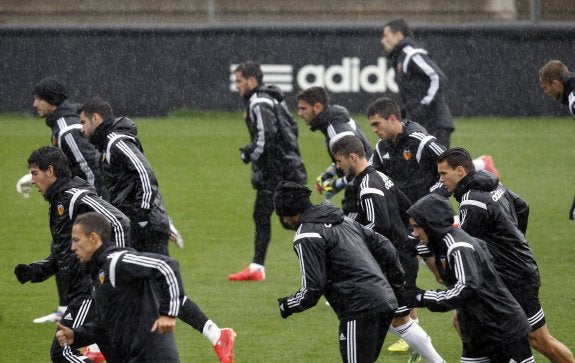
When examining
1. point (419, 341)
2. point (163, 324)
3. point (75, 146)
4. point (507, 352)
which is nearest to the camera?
point (163, 324)

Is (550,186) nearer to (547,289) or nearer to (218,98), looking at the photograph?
(547,289)

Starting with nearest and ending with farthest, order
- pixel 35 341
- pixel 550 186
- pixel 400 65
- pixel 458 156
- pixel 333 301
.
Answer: pixel 333 301 → pixel 458 156 → pixel 35 341 → pixel 400 65 → pixel 550 186

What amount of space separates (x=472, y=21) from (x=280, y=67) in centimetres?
397

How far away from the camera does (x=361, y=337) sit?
828 cm

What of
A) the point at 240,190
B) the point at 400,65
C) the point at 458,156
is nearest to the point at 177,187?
the point at 240,190

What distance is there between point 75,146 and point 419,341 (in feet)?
14.1

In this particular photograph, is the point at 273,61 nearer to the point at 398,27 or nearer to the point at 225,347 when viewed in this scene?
the point at 398,27

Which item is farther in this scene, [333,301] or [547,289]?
[547,289]

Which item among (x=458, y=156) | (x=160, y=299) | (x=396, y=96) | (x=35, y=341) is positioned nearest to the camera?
(x=160, y=299)

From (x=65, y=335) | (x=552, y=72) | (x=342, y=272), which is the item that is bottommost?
(x=65, y=335)

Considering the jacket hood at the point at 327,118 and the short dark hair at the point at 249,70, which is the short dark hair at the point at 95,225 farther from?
the short dark hair at the point at 249,70

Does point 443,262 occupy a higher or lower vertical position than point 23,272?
higher

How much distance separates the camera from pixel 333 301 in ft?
27.6

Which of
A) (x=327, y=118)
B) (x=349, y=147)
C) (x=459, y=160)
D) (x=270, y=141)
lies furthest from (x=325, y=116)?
(x=459, y=160)
